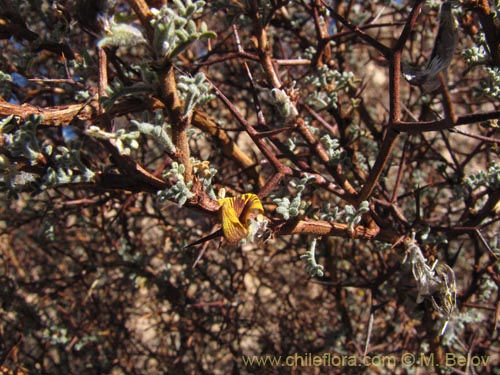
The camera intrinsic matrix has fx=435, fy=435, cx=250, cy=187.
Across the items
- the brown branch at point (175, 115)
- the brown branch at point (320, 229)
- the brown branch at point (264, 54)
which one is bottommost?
the brown branch at point (320, 229)

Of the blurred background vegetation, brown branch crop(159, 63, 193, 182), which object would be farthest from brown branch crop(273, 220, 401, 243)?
brown branch crop(159, 63, 193, 182)

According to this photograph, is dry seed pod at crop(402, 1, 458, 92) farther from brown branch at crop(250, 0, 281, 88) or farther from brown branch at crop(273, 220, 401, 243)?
brown branch at crop(250, 0, 281, 88)

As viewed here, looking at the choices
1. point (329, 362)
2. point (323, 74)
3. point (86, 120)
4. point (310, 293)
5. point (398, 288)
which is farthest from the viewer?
point (310, 293)

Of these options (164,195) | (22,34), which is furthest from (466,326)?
(22,34)

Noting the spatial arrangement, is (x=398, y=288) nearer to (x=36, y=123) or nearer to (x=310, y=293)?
(x=310, y=293)

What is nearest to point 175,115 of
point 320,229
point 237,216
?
point 237,216

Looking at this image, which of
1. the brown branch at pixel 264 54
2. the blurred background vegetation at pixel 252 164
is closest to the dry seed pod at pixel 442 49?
the blurred background vegetation at pixel 252 164

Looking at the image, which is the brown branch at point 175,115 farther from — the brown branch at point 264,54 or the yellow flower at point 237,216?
the brown branch at point 264,54

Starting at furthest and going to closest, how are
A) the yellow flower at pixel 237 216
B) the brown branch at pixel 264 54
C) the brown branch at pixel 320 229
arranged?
the brown branch at pixel 264 54, the brown branch at pixel 320 229, the yellow flower at pixel 237 216
